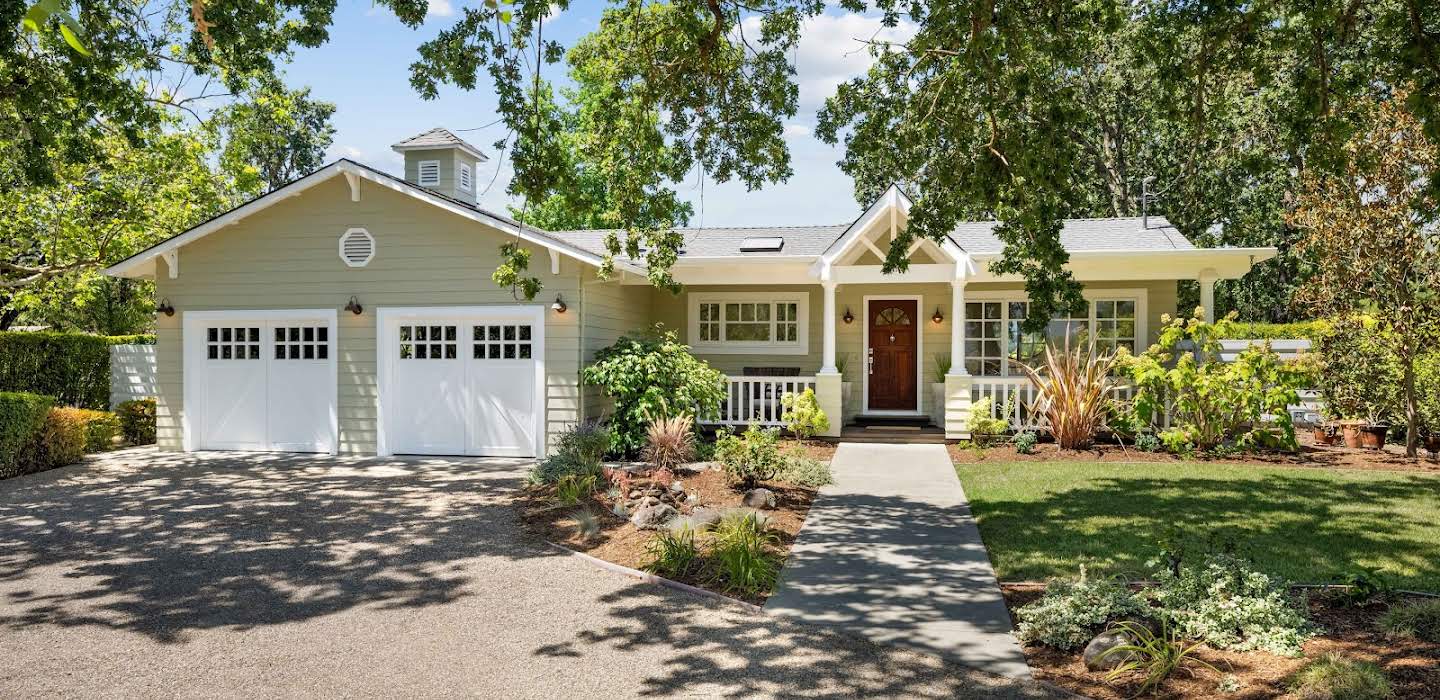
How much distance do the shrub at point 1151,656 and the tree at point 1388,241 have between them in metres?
9.36

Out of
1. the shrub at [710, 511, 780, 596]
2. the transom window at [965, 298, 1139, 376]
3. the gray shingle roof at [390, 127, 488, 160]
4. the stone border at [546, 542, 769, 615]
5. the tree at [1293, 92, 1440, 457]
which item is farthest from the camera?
the gray shingle roof at [390, 127, 488, 160]

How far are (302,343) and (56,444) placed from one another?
3.07m

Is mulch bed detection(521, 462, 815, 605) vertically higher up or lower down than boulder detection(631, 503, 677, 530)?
lower down

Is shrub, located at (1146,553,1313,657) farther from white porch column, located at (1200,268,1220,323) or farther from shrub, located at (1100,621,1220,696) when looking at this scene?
white porch column, located at (1200,268,1220,323)

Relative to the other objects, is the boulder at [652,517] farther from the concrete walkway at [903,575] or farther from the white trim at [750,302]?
the white trim at [750,302]

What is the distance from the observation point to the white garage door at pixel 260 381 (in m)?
12.1

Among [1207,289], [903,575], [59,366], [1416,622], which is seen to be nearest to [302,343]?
[59,366]

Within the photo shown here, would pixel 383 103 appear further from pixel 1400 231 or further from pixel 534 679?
pixel 1400 231

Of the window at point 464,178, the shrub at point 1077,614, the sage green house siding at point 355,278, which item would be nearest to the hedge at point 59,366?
the sage green house siding at point 355,278

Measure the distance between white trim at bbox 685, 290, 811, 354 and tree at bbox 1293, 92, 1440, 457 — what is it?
7.20 meters

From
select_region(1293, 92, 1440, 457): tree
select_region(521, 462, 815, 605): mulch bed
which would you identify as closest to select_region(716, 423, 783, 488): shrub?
select_region(521, 462, 815, 605): mulch bed

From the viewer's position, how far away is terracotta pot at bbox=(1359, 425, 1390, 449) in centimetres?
1198

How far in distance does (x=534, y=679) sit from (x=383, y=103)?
6060 millimetres

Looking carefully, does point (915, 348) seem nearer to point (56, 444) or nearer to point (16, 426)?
point (56, 444)
